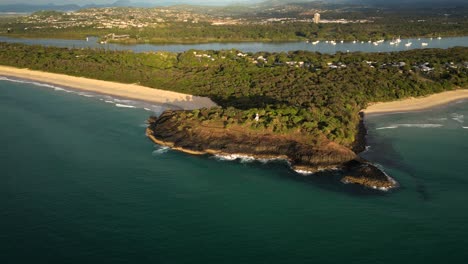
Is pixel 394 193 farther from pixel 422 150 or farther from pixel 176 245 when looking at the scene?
pixel 176 245

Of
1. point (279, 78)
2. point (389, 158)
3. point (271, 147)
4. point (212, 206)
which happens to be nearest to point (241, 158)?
point (271, 147)

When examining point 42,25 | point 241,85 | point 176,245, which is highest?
point 42,25

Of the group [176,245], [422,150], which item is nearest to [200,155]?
[176,245]

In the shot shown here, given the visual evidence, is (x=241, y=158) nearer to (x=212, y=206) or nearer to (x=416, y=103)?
(x=212, y=206)

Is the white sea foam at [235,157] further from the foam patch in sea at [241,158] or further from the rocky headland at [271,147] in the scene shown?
the rocky headland at [271,147]

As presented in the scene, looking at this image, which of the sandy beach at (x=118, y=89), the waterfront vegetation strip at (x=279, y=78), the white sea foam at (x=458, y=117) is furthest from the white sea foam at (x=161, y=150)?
the white sea foam at (x=458, y=117)

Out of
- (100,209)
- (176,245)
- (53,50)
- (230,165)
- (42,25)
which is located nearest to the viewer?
(176,245)

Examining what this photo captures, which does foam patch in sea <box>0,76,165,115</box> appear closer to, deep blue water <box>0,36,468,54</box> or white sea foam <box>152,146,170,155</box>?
white sea foam <box>152,146,170,155</box>
